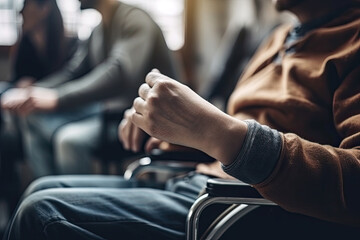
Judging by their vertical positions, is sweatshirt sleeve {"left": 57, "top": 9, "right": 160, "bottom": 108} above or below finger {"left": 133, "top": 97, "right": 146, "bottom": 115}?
below

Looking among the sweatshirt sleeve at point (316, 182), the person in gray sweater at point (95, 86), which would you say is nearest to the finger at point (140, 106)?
the sweatshirt sleeve at point (316, 182)

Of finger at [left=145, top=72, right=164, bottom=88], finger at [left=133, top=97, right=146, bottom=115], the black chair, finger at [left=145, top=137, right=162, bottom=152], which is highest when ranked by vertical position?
finger at [left=145, top=72, right=164, bottom=88]

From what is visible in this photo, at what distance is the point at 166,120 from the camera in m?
0.82

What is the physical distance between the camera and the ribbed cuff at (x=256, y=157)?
0.83 metres

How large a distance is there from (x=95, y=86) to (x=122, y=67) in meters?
0.14

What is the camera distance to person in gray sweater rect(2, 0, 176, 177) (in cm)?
208

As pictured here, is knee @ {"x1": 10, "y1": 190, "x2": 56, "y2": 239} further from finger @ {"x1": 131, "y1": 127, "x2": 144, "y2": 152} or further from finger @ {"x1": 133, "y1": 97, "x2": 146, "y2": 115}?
finger @ {"x1": 131, "y1": 127, "x2": 144, "y2": 152}

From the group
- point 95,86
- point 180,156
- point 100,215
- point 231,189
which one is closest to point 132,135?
point 180,156

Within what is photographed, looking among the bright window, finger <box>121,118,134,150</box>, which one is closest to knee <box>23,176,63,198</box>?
finger <box>121,118,134,150</box>

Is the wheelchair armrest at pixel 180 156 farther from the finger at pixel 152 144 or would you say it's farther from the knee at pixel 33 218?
the knee at pixel 33 218

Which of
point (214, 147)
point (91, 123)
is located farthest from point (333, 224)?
point (91, 123)

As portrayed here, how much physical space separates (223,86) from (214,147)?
7.41ft

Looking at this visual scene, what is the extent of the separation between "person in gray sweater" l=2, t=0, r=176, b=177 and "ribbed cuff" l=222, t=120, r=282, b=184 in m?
1.24

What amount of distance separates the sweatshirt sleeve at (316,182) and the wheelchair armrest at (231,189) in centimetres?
3
